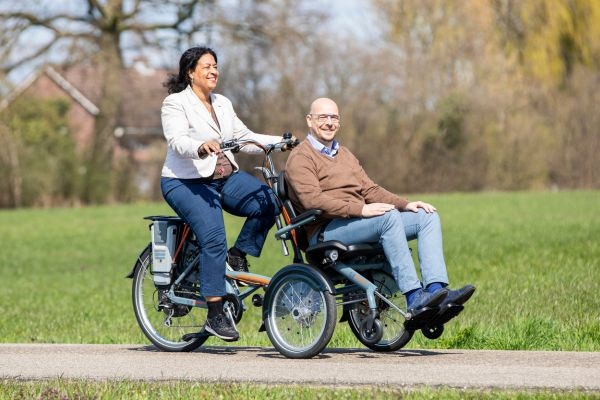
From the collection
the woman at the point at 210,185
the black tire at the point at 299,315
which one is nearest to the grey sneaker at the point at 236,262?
the woman at the point at 210,185

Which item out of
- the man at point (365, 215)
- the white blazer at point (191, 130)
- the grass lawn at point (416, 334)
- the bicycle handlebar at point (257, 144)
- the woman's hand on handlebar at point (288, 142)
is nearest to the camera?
the grass lawn at point (416, 334)

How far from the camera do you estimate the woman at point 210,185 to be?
8055 millimetres

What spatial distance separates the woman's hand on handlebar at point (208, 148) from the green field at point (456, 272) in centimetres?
211

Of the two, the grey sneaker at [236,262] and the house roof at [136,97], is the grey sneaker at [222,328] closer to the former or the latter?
the grey sneaker at [236,262]

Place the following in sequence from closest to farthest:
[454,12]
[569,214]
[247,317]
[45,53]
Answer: [247,317], [569,214], [45,53], [454,12]

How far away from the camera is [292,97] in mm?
41469

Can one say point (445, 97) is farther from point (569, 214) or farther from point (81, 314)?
point (81, 314)

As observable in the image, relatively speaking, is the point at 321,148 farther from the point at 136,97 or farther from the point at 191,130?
the point at 136,97

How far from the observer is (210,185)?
8242 mm

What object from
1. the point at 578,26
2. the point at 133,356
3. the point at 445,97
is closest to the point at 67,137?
the point at 445,97

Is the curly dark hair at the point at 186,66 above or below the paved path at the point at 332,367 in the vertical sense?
above

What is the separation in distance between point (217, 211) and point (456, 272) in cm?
832

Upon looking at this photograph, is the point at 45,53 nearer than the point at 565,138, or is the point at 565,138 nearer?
the point at 45,53

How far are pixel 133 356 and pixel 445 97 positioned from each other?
3664cm
